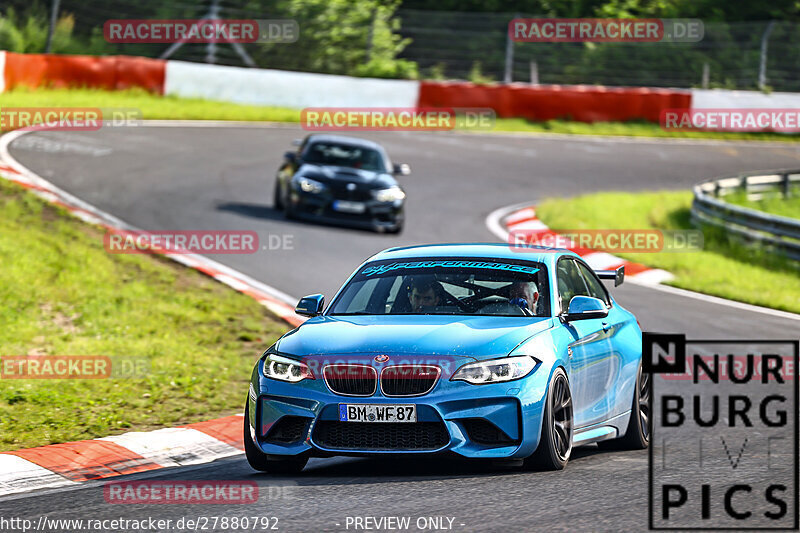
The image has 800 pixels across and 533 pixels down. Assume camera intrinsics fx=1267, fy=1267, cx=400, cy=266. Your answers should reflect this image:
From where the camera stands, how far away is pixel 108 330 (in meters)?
12.1

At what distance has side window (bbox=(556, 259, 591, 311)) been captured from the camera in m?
8.14

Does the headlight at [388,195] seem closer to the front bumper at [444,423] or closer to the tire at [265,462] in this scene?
the tire at [265,462]

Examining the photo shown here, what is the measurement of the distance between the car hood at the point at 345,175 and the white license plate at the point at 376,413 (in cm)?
1238

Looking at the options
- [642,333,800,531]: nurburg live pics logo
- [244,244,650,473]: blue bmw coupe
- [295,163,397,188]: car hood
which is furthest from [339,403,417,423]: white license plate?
[295,163,397,188]: car hood

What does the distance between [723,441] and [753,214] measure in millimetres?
11293

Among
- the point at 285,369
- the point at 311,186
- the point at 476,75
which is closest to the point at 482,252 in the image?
the point at 285,369

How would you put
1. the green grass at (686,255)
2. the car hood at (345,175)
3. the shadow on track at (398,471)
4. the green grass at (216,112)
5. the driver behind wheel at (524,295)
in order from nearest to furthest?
the shadow on track at (398,471) → the driver behind wheel at (524,295) → the green grass at (686,255) → the car hood at (345,175) → the green grass at (216,112)

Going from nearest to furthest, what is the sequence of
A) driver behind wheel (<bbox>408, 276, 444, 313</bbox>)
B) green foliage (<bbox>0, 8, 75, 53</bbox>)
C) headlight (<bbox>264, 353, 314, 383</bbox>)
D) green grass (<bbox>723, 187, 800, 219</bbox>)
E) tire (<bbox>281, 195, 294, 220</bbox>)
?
headlight (<bbox>264, 353, 314, 383</bbox>) → driver behind wheel (<bbox>408, 276, 444, 313</bbox>) → tire (<bbox>281, 195, 294, 220</bbox>) → green grass (<bbox>723, 187, 800, 219</bbox>) → green foliage (<bbox>0, 8, 75, 53</bbox>)

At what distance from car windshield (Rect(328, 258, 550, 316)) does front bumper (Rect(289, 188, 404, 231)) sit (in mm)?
10716

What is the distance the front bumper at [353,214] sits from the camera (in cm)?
1900

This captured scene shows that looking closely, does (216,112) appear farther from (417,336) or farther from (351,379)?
(351,379)

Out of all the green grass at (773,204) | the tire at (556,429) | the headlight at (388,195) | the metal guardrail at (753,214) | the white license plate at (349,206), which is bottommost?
the green grass at (773,204)

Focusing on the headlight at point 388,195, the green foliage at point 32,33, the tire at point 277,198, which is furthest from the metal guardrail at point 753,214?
the green foliage at point 32,33

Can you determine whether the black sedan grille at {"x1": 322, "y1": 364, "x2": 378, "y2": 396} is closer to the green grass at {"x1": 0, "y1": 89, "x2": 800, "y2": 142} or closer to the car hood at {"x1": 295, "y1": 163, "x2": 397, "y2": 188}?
the car hood at {"x1": 295, "y1": 163, "x2": 397, "y2": 188}
